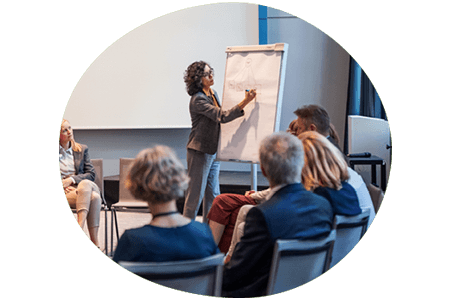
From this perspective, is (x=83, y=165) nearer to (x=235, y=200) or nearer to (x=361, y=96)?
(x=235, y=200)

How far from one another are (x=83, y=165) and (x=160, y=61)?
71cm

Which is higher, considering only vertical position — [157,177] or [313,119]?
[313,119]

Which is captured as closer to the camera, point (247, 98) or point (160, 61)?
point (247, 98)

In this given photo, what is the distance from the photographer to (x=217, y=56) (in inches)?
94.1

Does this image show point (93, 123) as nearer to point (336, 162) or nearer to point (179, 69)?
point (179, 69)

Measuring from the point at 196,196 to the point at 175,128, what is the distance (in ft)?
1.24

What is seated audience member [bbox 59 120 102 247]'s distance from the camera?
Result: 2416 millimetres

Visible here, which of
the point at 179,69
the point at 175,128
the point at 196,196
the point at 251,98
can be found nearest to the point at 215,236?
the point at 196,196

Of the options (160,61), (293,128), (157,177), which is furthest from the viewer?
(160,61)

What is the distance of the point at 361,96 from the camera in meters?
2.41

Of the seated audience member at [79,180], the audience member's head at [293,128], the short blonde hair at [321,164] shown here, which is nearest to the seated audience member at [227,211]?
the audience member's head at [293,128]

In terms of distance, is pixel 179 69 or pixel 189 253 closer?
pixel 189 253

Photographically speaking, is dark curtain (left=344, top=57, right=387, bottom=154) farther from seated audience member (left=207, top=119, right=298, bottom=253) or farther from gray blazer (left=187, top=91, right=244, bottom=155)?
gray blazer (left=187, top=91, right=244, bottom=155)

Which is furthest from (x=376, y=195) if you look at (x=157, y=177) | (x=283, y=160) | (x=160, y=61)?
(x=160, y=61)
